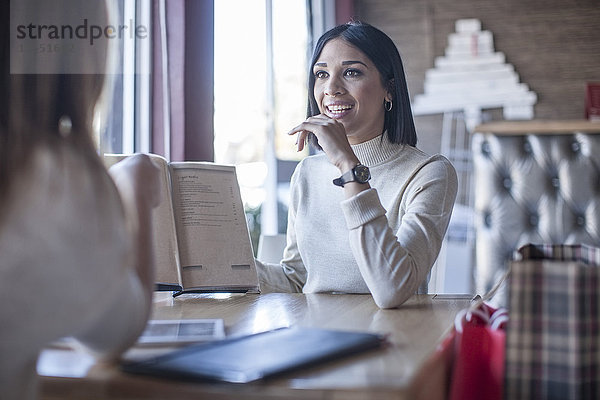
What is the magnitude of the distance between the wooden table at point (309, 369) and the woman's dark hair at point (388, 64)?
0.68 metres

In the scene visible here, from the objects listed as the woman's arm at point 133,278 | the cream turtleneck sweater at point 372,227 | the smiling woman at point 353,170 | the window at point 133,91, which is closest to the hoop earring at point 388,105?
the smiling woman at point 353,170

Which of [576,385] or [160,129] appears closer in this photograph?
[576,385]

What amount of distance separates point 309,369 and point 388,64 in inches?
54.3

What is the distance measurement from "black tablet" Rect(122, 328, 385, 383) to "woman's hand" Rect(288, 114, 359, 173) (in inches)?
27.8

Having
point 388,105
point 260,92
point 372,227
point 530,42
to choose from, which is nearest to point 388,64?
point 388,105

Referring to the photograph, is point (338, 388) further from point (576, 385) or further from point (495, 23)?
point (495, 23)

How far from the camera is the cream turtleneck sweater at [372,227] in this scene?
1542 mm

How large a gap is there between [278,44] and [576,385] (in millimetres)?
3107

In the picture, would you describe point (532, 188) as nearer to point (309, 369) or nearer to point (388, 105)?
point (388, 105)

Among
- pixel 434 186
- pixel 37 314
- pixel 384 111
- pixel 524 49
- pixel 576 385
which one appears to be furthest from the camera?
pixel 524 49

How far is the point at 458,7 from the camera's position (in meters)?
4.29

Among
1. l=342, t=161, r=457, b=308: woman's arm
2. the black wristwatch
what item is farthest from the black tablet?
the black wristwatch

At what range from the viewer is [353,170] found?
1.64 m

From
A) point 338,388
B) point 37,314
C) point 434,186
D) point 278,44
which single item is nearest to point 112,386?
point 37,314
